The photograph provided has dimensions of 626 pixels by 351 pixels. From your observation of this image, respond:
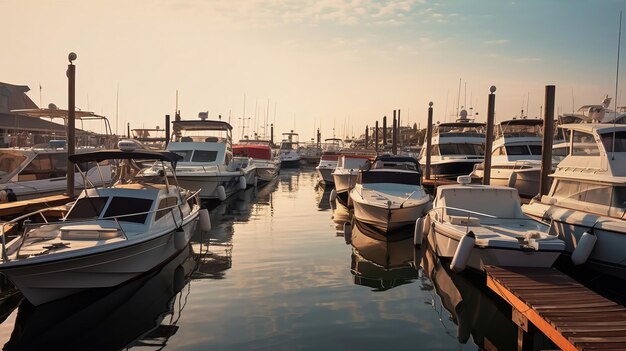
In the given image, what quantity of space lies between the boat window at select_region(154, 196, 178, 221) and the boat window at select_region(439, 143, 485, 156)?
732 inches

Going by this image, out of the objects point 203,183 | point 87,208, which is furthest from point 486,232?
point 203,183

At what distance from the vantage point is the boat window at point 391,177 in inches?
685

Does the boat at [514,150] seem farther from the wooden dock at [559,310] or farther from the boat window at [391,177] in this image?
the wooden dock at [559,310]

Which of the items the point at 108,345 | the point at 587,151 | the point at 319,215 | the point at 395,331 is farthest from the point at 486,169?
the point at 108,345

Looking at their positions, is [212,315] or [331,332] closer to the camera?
[331,332]

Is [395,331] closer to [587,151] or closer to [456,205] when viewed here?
[456,205]

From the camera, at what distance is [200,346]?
23.4 ft

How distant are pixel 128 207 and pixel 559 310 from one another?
333 inches

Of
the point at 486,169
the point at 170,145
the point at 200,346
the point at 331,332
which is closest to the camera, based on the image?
the point at 200,346

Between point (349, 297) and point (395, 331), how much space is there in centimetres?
171

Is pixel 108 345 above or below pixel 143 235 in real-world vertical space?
below

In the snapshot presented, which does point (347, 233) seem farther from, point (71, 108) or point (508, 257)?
point (71, 108)

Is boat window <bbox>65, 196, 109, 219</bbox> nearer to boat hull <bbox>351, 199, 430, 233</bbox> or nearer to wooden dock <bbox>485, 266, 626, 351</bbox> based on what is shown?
boat hull <bbox>351, 199, 430, 233</bbox>

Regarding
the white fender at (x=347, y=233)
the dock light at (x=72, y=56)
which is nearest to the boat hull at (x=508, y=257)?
the white fender at (x=347, y=233)
